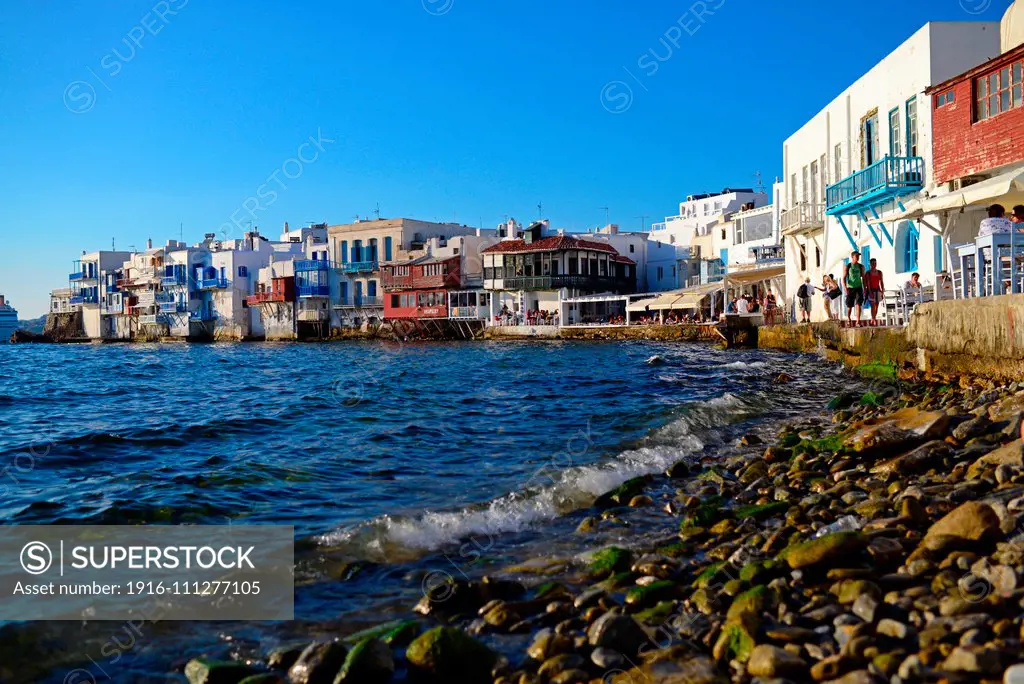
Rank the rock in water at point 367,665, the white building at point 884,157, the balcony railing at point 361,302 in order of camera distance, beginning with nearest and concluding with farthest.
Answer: the rock in water at point 367,665, the white building at point 884,157, the balcony railing at point 361,302

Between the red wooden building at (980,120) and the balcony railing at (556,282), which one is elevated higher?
the red wooden building at (980,120)

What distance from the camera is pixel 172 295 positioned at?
8081 centimetres

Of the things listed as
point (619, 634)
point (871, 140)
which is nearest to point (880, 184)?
point (871, 140)

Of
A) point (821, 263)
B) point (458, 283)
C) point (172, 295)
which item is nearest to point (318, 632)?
point (821, 263)

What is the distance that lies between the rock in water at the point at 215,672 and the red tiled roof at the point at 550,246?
178ft

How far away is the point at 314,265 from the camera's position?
7219 cm

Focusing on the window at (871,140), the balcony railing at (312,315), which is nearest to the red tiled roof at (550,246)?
the balcony railing at (312,315)

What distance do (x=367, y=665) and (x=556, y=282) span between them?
53.9m

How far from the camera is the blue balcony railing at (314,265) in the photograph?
72.2 meters

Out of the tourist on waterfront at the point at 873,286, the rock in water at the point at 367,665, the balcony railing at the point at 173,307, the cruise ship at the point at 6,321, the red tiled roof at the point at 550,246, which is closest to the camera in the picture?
the rock in water at the point at 367,665

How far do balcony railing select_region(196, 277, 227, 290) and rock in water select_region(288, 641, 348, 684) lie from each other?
7901 cm

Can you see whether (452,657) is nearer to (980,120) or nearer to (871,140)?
(980,120)

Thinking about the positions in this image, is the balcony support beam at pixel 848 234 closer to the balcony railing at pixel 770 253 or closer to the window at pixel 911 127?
the window at pixel 911 127

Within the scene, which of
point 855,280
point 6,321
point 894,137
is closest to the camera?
point 855,280
